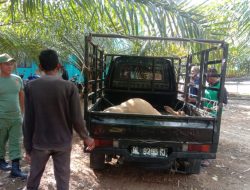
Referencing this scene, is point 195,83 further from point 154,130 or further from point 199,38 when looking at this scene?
point 154,130

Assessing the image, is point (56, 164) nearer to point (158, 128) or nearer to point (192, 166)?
point (158, 128)

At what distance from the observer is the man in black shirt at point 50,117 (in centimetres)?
272

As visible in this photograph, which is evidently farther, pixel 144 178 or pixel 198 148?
pixel 144 178

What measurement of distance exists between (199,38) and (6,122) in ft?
9.12

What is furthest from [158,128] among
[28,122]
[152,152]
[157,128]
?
[28,122]

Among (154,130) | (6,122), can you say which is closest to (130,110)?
(154,130)

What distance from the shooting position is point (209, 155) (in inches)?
155

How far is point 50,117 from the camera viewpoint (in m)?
2.75

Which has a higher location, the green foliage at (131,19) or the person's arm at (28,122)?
the green foliage at (131,19)

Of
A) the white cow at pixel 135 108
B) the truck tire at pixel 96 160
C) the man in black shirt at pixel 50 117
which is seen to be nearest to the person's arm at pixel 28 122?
the man in black shirt at pixel 50 117

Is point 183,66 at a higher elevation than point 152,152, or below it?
higher

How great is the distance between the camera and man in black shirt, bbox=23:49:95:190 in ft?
8.91

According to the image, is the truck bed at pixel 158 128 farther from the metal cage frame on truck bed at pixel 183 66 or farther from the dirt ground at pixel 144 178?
the dirt ground at pixel 144 178

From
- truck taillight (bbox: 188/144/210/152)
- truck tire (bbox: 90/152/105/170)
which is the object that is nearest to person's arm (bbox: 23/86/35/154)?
truck tire (bbox: 90/152/105/170)
